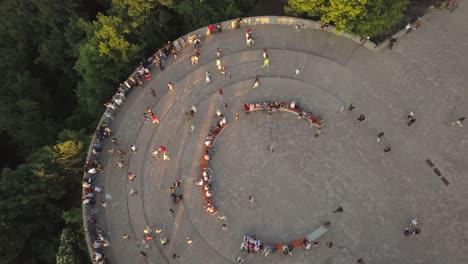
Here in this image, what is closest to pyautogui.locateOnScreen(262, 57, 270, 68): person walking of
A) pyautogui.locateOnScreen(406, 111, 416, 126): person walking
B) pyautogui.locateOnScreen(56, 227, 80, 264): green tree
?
pyautogui.locateOnScreen(406, 111, 416, 126): person walking

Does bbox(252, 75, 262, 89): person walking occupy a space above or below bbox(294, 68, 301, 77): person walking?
below

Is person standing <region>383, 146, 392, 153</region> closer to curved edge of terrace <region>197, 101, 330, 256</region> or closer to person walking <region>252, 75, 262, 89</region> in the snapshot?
curved edge of terrace <region>197, 101, 330, 256</region>

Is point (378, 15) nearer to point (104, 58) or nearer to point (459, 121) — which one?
point (459, 121)

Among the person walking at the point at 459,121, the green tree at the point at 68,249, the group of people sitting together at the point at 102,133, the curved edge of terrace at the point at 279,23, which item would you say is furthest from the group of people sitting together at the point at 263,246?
the curved edge of terrace at the point at 279,23

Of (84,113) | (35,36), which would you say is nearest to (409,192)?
(84,113)

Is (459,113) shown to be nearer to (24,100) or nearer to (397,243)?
(397,243)

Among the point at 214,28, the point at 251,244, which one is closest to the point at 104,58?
the point at 214,28
